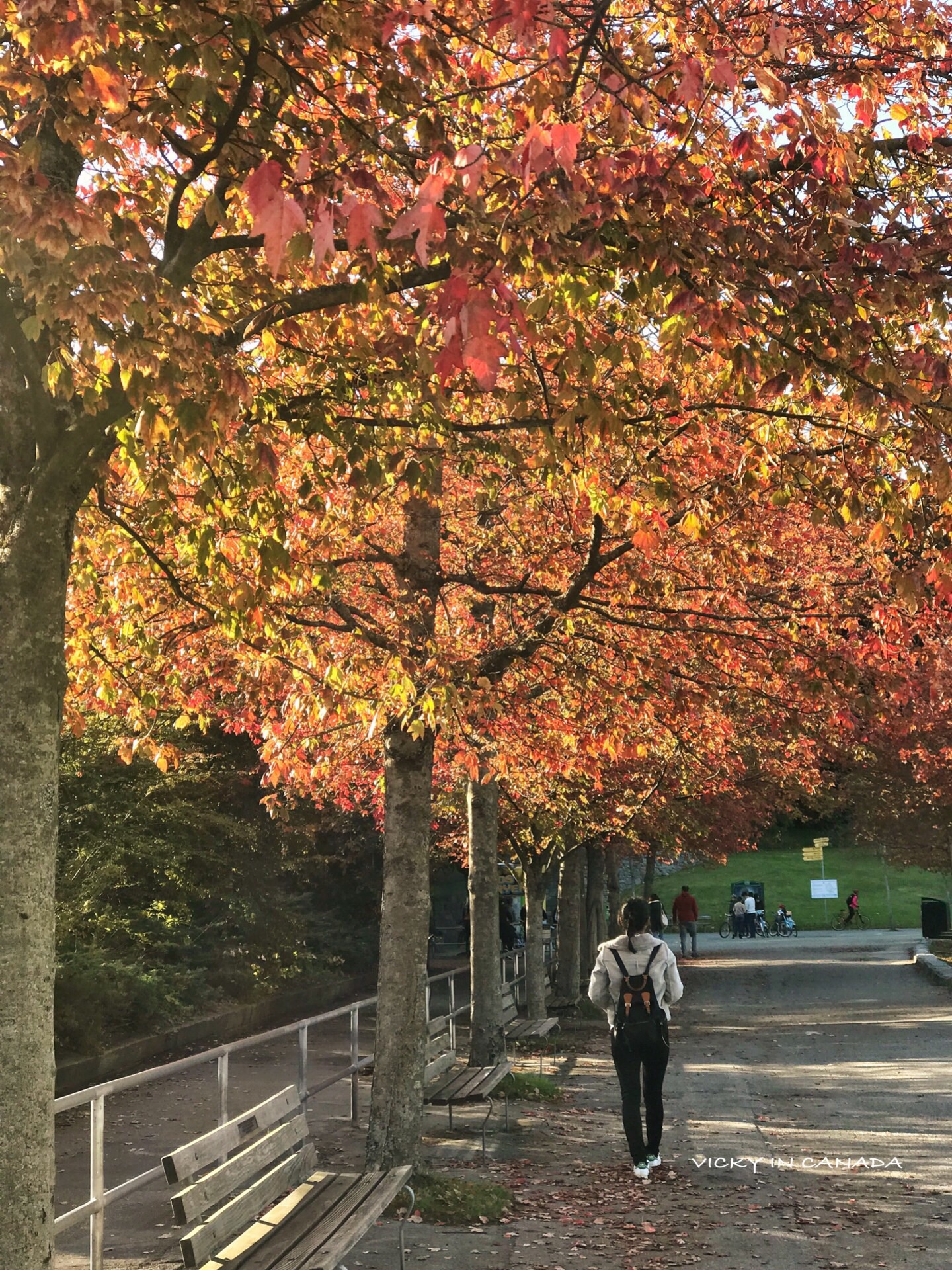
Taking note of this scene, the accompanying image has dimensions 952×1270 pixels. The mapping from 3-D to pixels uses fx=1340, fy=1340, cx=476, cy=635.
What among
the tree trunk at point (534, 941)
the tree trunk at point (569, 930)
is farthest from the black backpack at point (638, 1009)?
the tree trunk at point (569, 930)

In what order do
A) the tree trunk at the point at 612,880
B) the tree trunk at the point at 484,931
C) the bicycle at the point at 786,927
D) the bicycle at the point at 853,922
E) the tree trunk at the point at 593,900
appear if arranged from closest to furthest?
the tree trunk at the point at 484,931 < the tree trunk at the point at 593,900 < the tree trunk at the point at 612,880 < the bicycle at the point at 786,927 < the bicycle at the point at 853,922

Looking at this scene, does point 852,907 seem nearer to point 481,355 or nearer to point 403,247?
point 403,247

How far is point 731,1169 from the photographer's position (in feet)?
32.0

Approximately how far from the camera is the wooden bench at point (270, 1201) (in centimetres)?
554

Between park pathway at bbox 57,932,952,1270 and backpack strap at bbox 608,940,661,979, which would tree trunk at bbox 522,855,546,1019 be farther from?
backpack strap at bbox 608,940,661,979

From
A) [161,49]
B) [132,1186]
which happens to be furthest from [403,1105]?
[161,49]

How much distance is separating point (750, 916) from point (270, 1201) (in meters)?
51.1

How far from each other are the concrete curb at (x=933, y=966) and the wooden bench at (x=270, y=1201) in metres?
21.9

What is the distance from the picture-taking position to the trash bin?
38.4 meters

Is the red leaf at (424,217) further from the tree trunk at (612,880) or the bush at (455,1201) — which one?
the tree trunk at (612,880)

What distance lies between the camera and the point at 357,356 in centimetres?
758

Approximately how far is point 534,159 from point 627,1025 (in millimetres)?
7274

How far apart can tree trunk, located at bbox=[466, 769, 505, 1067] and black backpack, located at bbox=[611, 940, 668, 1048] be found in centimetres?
545

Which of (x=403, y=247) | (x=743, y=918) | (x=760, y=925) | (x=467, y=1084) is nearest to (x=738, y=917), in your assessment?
(x=743, y=918)
